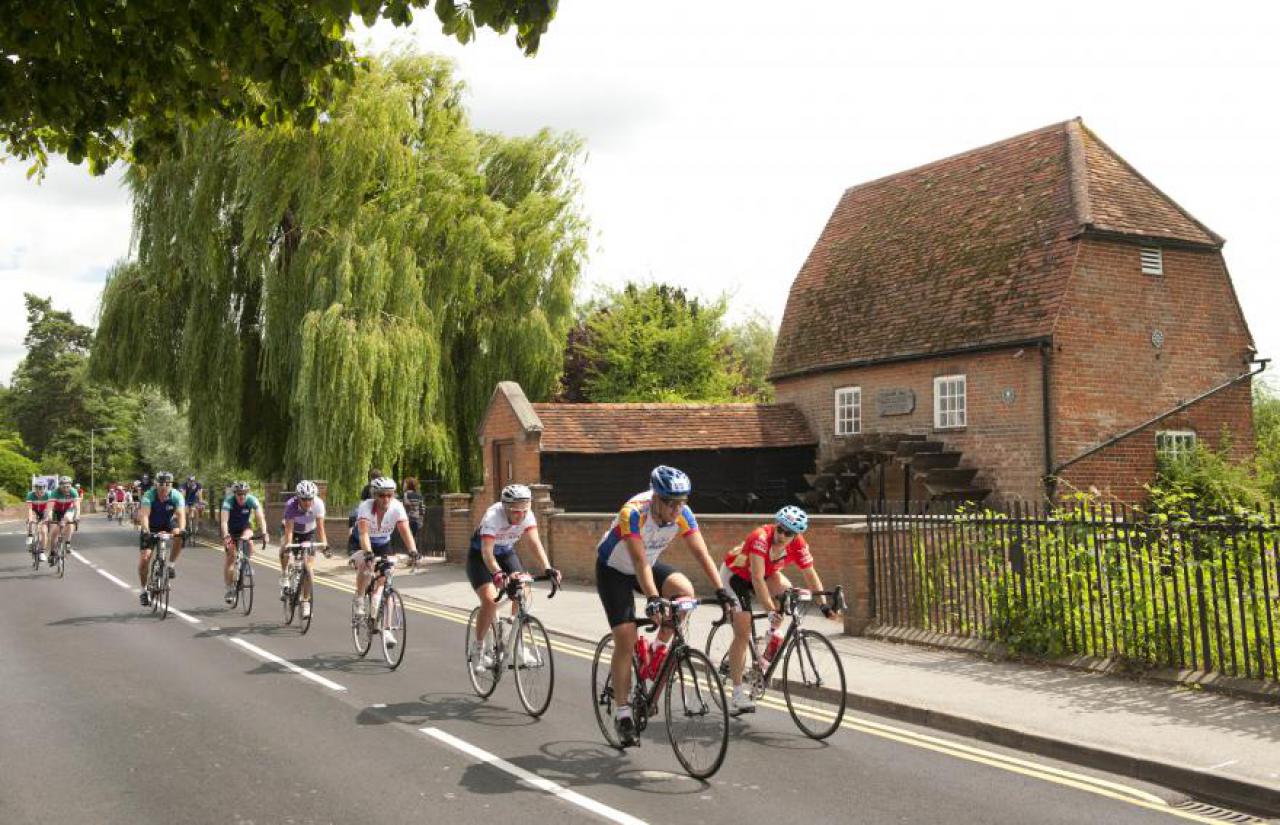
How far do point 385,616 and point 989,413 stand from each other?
1610 centimetres

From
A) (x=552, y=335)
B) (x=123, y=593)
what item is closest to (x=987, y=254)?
(x=552, y=335)

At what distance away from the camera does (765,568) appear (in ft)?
28.5

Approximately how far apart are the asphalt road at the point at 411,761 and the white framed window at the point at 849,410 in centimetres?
1686

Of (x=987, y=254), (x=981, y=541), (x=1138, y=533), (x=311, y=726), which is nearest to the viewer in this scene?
(x=311, y=726)

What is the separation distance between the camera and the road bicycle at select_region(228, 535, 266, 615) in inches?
611

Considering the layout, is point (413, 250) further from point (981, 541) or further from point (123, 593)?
point (981, 541)

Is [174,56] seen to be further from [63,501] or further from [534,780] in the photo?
[63,501]

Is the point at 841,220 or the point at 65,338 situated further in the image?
the point at 65,338

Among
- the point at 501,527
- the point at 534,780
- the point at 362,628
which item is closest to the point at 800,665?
the point at 534,780

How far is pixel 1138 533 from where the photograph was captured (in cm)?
1006

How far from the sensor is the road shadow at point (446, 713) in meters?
8.71

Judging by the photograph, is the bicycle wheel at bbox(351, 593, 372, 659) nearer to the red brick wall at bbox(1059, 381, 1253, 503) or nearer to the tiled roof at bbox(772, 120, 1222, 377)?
the red brick wall at bbox(1059, 381, 1253, 503)

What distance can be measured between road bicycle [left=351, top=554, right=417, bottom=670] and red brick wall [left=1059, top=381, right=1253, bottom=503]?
1436 centimetres

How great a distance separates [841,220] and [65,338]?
9351 centimetres
